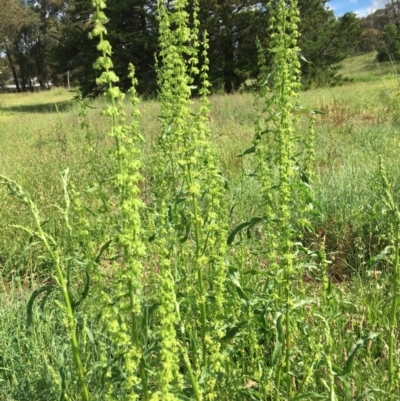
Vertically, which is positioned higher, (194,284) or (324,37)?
(324,37)

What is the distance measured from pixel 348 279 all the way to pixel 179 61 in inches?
85.6

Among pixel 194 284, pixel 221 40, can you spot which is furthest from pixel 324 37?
pixel 194 284

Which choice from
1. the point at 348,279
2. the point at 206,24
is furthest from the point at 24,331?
the point at 206,24

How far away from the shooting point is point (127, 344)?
4.17 feet

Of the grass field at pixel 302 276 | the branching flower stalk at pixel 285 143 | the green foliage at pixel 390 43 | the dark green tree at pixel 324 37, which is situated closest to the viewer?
the branching flower stalk at pixel 285 143

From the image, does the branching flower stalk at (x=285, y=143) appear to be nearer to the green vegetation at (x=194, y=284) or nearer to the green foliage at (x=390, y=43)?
the green vegetation at (x=194, y=284)

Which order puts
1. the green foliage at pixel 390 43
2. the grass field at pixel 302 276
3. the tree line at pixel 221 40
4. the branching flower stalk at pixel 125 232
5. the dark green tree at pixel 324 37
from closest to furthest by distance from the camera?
the branching flower stalk at pixel 125 232, the grass field at pixel 302 276, the green foliage at pixel 390 43, the tree line at pixel 221 40, the dark green tree at pixel 324 37

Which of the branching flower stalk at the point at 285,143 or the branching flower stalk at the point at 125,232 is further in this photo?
the branching flower stalk at the point at 285,143

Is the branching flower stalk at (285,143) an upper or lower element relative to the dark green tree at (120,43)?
lower

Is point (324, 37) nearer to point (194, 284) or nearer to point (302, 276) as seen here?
point (302, 276)

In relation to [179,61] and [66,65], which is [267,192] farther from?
[66,65]

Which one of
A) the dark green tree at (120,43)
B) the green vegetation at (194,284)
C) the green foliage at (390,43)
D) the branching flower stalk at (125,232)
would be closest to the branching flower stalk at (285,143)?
the green vegetation at (194,284)

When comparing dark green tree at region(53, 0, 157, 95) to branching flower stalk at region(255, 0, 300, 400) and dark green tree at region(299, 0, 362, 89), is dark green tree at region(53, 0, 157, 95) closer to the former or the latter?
dark green tree at region(299, 0, 362, 89)

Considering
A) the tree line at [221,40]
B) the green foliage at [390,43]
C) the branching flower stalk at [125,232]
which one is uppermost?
the tree line at [221,40]
